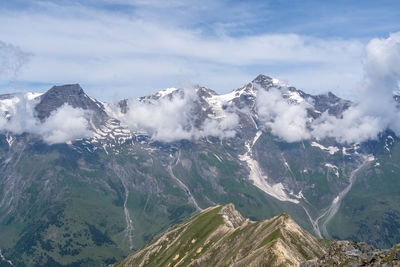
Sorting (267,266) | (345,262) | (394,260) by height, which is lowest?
(267,266)

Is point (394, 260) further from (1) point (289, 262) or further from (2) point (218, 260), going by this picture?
(2) point (218, 260)

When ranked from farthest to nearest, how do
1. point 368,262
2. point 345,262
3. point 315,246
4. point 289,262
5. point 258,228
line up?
point 258,228 → point 315,246 → point 289,262 → point 345,262 → point 368,262

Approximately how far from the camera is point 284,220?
18475 cm

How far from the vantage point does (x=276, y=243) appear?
151875 millimetres

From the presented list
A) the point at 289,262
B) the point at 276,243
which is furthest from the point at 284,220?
the point at 289,262

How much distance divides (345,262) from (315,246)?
9578 centimetres

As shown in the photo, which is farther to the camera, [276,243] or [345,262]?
[276,243]

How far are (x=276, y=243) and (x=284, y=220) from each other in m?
34.5

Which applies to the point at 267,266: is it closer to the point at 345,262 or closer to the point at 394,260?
the point at 345,262

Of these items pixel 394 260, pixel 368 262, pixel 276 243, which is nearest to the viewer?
pixel 394 260

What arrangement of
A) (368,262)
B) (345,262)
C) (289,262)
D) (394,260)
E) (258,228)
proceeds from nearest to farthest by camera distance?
(394,260)
(368,262)
(345,262)
(289,262)
(258,228)

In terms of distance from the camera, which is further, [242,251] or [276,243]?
[242,251]

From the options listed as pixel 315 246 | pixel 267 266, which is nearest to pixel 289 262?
pixel 267 266

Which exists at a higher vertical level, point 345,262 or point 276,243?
point 345,262
